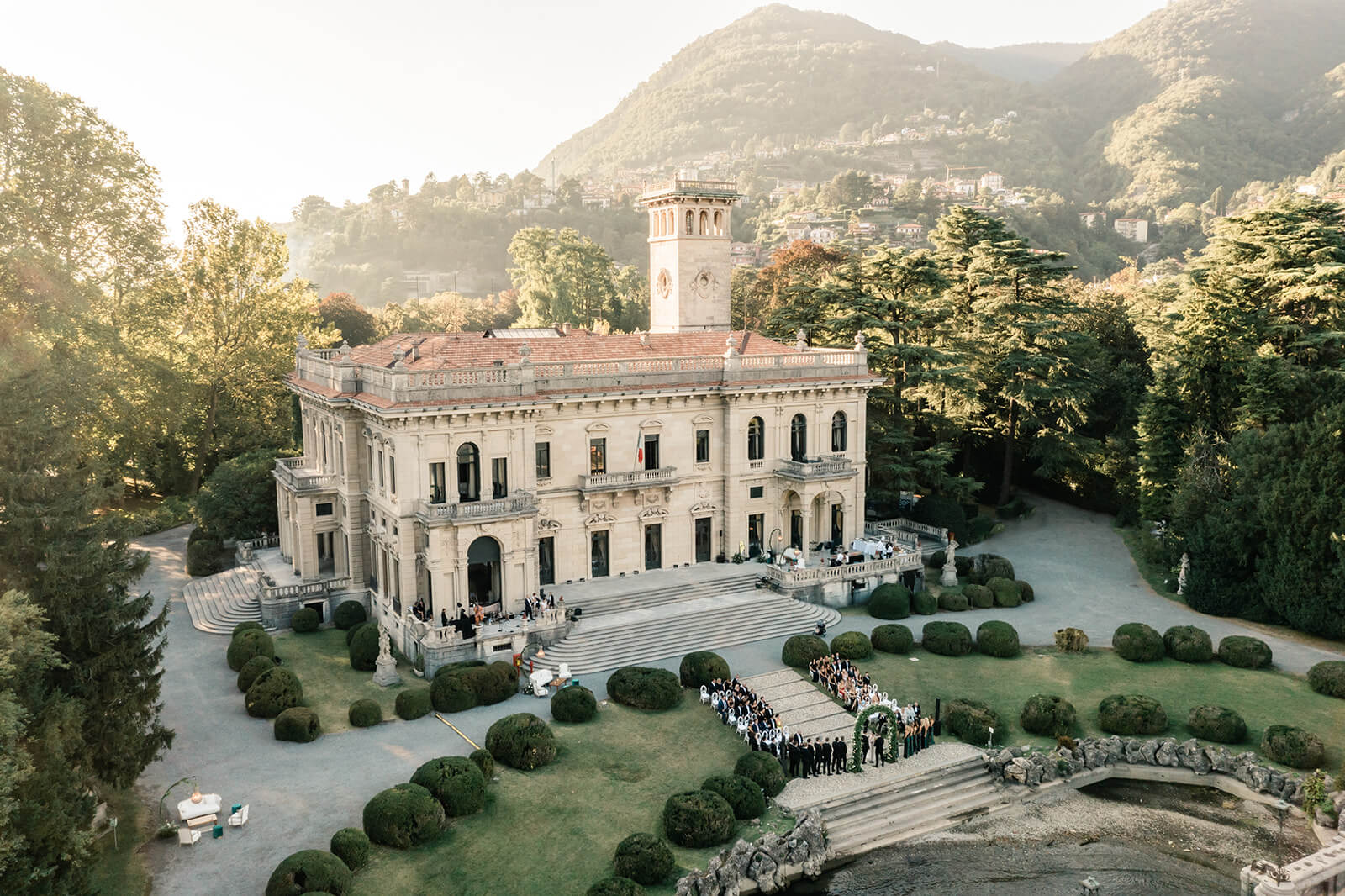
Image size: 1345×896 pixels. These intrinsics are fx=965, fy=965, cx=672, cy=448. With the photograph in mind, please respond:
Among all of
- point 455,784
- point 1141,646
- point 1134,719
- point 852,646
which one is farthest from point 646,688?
point 1141,646

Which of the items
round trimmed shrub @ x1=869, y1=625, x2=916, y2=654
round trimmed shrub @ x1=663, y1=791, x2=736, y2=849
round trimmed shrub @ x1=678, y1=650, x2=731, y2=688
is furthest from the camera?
round trimmed shrub @ x1=869, y1=625, x2=916, y2=654

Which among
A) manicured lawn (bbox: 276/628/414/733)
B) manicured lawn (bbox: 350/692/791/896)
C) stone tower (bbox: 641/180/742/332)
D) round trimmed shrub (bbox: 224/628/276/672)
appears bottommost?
manicured lawn (bbox: 350/692/791/896)

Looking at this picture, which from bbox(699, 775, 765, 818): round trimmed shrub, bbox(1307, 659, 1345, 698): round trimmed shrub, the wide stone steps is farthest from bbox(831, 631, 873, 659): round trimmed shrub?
the wide stone steps

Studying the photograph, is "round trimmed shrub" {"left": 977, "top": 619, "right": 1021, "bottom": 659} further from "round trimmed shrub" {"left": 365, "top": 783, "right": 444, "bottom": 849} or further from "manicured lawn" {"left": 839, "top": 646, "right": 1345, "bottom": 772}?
"round trimmed shrub" {"left": 365, "top": 783, "right": 444, "bottom": 849}

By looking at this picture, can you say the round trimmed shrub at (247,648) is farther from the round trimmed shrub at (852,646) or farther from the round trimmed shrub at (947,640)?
the round trimmed shrub at (947,640)

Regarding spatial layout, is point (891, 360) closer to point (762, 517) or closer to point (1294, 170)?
point (762, 517)

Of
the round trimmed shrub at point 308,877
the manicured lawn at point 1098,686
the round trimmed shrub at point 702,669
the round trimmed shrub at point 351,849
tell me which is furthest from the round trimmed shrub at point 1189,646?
the round trimmed shrub at point 308,877

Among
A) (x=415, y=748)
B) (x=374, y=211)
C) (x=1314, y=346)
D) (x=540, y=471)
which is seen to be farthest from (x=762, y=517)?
(x=374, y=211)
